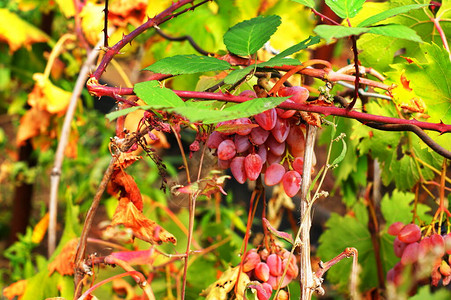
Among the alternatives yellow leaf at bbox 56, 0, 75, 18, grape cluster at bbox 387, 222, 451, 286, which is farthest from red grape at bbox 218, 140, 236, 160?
yellow leaf at bbox 56, 0, 75, 18

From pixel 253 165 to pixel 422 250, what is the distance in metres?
0.23

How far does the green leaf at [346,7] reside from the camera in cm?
38

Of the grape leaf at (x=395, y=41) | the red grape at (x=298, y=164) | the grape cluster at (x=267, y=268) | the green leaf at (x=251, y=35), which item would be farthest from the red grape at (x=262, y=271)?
the grape leaf at (x=395, y=41)

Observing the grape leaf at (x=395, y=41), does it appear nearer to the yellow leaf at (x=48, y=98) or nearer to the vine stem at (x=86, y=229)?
the vine stem at (x=86, y=229)

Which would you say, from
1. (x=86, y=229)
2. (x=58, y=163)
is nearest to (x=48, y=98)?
(x=58, y=163)

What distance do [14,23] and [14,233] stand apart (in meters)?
0.69

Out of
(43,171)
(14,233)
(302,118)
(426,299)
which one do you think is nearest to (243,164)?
(302,118)

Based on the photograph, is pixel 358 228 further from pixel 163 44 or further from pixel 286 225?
pixel 286 225

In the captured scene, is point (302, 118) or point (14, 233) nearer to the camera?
point (302, 118)

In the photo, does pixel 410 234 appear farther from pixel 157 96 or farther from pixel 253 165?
pixel 157 96

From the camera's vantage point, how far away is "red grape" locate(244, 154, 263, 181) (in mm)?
425

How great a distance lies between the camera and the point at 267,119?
402mm

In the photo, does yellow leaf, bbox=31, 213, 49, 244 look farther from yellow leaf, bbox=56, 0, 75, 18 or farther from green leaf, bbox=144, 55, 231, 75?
green leaf, bbox=144, 55, 231, 75

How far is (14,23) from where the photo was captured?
117 cm
